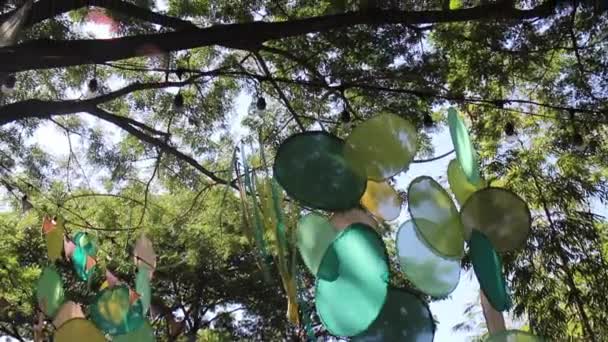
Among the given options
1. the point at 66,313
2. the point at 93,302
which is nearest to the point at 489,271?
the point at 93,302

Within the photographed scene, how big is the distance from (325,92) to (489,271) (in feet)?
6.17

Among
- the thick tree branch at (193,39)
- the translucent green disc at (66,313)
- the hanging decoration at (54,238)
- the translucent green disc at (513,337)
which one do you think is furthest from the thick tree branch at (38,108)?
the translucent green disc at (513,337)

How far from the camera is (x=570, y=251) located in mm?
3430

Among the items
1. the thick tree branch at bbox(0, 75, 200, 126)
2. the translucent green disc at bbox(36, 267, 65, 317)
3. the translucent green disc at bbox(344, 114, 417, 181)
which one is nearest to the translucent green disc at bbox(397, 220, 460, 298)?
the translucent green disc at bbox(344, 114, 417, 181)

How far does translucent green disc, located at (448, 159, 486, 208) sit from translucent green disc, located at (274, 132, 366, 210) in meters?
0.30

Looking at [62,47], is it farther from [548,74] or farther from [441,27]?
[548,74]

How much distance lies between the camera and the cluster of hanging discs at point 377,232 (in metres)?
1.10

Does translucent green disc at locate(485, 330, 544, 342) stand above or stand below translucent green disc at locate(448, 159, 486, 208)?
below

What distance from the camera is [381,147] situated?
128 centimetres

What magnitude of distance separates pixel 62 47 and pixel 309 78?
1358 millimetres

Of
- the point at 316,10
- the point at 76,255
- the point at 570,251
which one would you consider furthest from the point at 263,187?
the point at 570,251

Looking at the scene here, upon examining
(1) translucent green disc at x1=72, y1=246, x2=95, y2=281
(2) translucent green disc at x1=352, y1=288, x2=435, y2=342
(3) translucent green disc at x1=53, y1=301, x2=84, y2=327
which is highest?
(1) translucent green disc at x1=72, y1=246, x2=95, y2=281

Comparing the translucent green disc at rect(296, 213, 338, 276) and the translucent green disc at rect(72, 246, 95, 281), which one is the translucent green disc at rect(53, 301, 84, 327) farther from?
the translucent green disc at rect(296, 213, 338, 276)

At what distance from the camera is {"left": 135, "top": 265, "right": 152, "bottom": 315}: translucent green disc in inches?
79.9
